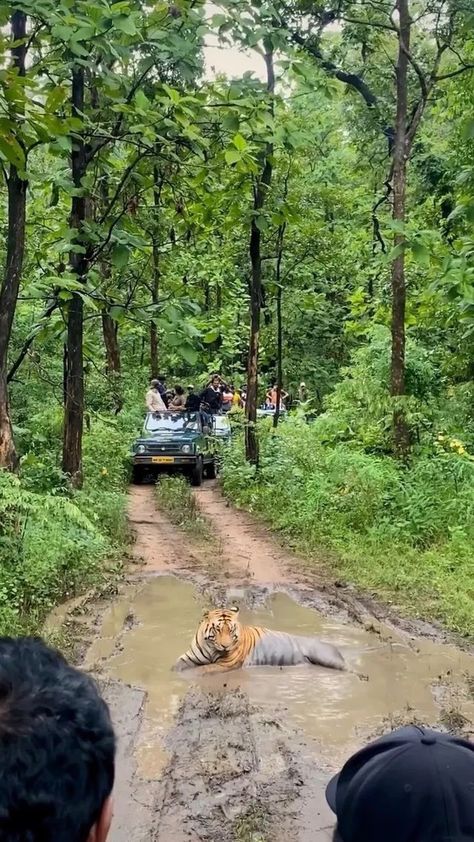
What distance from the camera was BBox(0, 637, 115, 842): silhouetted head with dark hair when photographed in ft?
3.52

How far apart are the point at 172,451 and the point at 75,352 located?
6719 mm

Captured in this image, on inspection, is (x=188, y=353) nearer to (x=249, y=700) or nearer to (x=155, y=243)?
(x=249, y=700)

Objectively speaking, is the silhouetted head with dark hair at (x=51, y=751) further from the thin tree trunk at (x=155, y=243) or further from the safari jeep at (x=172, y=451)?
the safari jeep at (x=172, y=451)

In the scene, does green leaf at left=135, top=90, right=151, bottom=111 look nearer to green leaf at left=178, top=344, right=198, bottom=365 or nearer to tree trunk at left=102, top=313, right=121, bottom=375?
green leaf at left=178, top=344, right=198, bottom=365

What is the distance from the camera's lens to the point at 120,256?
24.7 feet

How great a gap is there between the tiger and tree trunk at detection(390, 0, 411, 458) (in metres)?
5.51

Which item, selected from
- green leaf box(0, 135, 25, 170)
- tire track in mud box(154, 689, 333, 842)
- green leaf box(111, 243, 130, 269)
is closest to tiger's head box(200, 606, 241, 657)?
tire track in mud box(154, 689, 333, 842)

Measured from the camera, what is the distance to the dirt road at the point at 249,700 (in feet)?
14.8

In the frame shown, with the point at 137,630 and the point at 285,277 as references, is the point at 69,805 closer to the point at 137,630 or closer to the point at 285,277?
the point at 137,630

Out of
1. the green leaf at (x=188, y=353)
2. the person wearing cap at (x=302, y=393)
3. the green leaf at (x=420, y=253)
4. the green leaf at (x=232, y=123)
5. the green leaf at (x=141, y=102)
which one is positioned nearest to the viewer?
the green leaf at (x=188, y=353)

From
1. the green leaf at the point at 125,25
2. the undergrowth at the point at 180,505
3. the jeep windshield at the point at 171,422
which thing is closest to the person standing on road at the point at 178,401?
the jeep windshield at the point at 171,422

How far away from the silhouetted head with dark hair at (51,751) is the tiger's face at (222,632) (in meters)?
5.88

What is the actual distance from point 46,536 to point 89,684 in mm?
7704

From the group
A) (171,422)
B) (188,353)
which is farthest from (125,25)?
(171,422)
